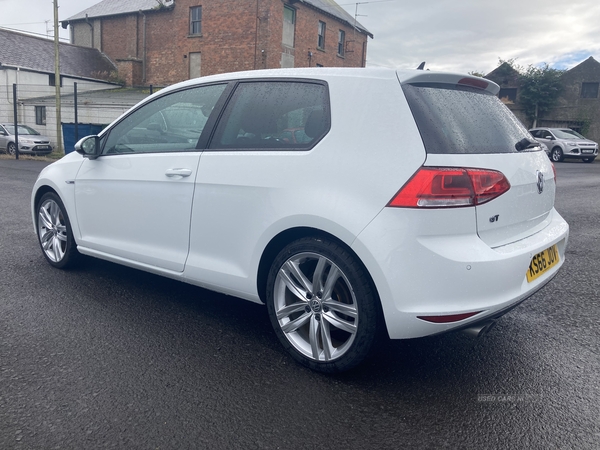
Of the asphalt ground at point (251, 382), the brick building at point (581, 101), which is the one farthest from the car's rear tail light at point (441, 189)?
the brick building at point (581, 101)

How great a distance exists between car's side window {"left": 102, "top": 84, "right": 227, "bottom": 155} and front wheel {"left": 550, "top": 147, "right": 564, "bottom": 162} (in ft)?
85.5

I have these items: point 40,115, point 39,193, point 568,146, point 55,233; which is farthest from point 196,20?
point 55,233

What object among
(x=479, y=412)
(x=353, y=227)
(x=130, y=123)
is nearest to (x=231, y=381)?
(x=353, y=227)

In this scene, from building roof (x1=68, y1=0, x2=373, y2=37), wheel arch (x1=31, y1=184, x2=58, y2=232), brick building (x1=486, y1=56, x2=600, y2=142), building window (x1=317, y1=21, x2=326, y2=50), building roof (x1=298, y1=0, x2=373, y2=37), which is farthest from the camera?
brick building (x1=486, y1=56, x2=600, y2=142)

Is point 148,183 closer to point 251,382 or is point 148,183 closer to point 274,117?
point 274,117

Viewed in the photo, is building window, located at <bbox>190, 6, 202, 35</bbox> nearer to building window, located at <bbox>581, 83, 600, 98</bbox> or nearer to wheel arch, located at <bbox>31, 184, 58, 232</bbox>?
building window, located at <bbox>581, 83, 600, 98</bbox>

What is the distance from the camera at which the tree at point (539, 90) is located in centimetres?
3931

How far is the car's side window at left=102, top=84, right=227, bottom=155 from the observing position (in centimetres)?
371

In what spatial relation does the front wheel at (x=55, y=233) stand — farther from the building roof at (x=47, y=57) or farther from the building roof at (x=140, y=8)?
the building roof at (x=47, y=57)

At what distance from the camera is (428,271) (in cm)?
261

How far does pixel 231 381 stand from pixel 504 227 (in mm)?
1665

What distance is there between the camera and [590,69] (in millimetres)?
39469

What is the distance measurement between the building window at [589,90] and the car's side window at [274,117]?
139 ft

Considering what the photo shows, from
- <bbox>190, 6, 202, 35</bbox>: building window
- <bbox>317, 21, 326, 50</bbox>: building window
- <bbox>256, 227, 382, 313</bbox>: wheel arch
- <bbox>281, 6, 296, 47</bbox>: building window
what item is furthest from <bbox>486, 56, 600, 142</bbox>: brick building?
<bbox>256, 227, 382, 313</bbox>: wheel arch
